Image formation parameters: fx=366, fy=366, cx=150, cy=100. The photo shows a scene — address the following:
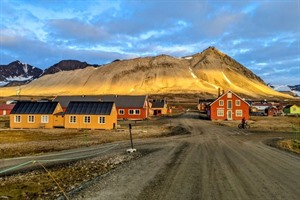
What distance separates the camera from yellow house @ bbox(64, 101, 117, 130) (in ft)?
227

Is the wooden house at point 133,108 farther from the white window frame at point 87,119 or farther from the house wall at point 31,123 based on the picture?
the white window frame at point 87,119

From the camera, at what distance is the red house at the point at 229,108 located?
98500 millimetres

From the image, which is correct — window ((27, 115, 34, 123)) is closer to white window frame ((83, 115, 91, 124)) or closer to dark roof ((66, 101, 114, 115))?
dark roof ((66, 101, 114, 115))

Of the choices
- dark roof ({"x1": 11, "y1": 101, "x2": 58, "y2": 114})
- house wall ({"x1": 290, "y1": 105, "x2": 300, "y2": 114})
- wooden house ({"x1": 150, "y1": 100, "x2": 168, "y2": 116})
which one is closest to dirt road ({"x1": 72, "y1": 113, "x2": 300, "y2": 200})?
dark roof ({"x1": 11, "y1": 101, "x2": 58, "y2": 114})

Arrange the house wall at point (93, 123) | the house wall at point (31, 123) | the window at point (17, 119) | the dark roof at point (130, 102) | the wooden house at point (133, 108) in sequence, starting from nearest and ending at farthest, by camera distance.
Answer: the house wall at point (93, 123)
the house wall at point (31, 123)
the window at point (17, 119)
the wooden house at point (133, 108)
the dark roof at point (130, 102)

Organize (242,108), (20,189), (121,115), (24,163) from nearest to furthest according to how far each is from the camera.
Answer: (20,189) → (24,163) → (242,108) → (121,115)

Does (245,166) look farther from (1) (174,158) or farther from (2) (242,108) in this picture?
(2) (242,108)

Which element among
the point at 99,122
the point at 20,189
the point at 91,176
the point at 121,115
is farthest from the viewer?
the point at 121,115

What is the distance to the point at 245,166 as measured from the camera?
24.6 metres

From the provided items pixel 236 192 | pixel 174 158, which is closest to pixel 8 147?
pixel 174 158

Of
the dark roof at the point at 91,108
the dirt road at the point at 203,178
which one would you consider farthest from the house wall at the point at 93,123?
the dirt road at the point at 203,178

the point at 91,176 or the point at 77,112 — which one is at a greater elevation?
the point at 77,112

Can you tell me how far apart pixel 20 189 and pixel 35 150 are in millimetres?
20068

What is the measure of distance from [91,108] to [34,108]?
40.9 ft
